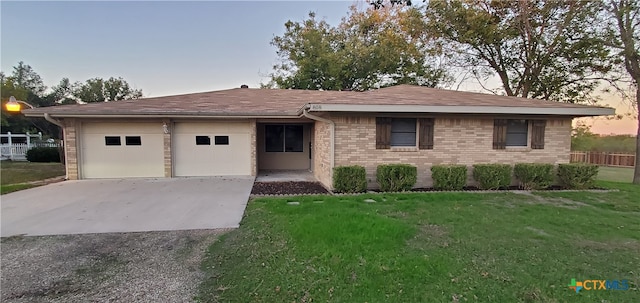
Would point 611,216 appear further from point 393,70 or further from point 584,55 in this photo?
point 393,70

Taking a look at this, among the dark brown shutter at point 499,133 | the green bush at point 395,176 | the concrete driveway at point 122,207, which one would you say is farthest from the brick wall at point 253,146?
the dark brown shutter at point 499,133

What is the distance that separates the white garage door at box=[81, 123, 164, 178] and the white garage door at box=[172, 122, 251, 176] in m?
0.60

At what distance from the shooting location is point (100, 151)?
926 cm

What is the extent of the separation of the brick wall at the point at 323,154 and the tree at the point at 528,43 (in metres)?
9.99

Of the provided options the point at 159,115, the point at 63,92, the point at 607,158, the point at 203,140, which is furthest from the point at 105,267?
the point at 63,92

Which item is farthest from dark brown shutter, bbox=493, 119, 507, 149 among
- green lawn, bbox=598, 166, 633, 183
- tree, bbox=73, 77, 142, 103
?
tree, bbox=73, 77, 142, 103

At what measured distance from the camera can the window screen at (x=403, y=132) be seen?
7781mm

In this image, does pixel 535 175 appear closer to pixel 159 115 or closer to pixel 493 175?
pixel 493 175

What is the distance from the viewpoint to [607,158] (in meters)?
19.8

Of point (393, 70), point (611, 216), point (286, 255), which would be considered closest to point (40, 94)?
point (393, 70)

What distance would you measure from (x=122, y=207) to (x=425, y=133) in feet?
23.4

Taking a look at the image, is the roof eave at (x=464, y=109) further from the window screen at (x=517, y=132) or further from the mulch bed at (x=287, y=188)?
the mulch bed at (x=287, y=188)

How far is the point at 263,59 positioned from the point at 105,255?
20.4 m

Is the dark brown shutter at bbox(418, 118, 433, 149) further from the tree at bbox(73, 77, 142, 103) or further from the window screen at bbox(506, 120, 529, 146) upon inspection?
the tree at bbox(73, 77, 142, 103)
